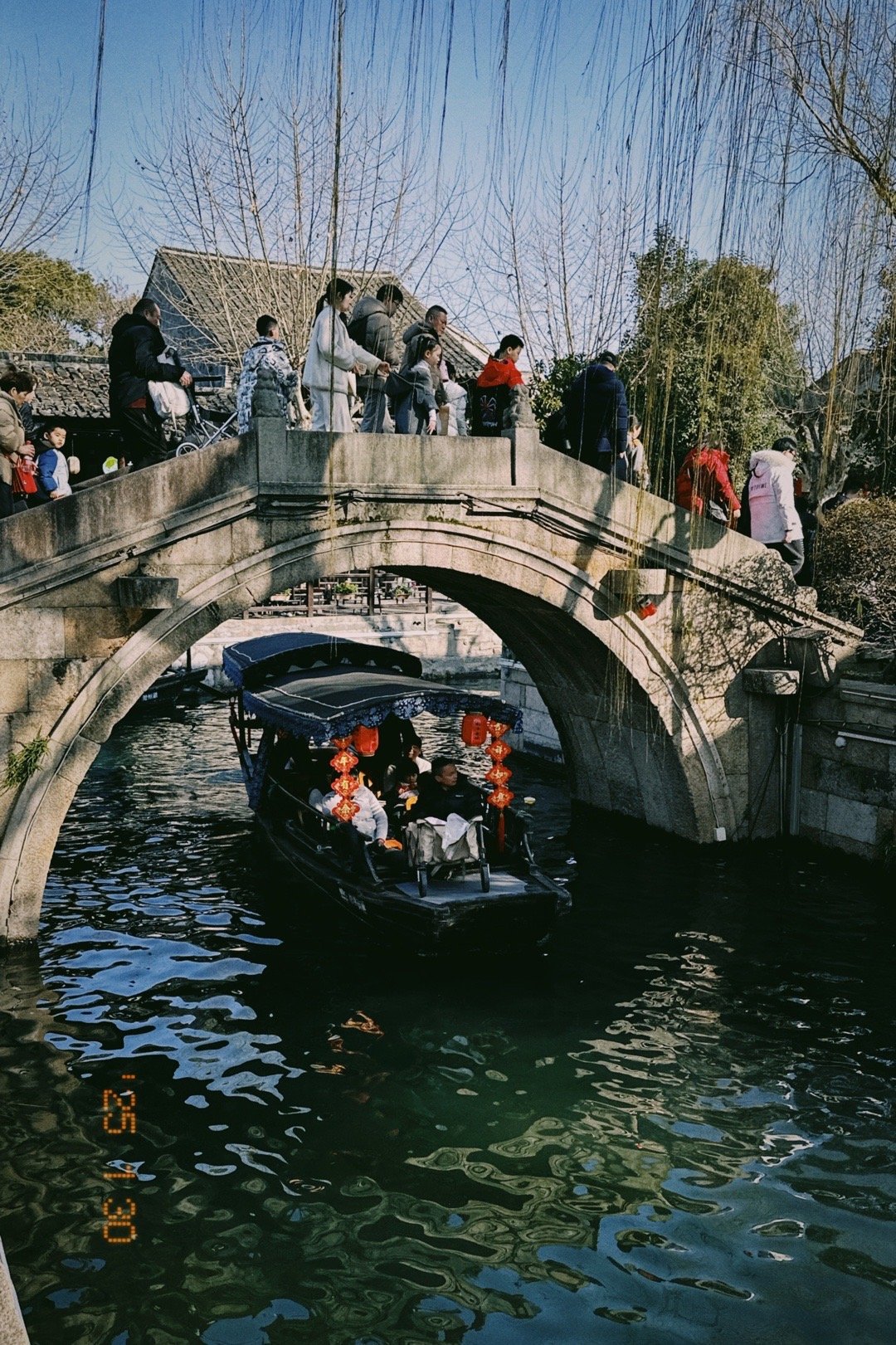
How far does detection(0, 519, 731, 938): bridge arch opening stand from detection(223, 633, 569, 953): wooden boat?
3.66 feet

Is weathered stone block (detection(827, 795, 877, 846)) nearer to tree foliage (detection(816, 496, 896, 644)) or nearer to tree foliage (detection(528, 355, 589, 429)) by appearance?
tree foliage (detection(816, 496, 896, 644))

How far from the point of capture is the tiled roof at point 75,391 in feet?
67.1

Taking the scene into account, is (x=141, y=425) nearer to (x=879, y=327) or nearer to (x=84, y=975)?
(x=84, y=975)

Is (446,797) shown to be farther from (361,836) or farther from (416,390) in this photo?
(416,390)

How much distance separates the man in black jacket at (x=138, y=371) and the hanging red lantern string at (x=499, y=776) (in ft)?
11.8

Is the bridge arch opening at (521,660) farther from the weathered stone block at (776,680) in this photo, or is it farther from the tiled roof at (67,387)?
the tiled roof at (67,387)

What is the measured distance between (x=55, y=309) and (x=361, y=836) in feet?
77.3

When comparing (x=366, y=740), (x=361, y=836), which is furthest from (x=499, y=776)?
(x=361, y=836)

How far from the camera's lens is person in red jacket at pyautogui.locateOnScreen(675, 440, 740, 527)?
10648 mm

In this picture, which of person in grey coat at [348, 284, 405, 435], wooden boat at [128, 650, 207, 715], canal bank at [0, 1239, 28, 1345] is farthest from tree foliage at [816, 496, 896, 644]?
wooden boat at [128, 650, 207, 715]

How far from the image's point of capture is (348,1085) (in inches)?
277

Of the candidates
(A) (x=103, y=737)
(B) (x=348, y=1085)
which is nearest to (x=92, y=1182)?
(B) (x=348, y=1085)

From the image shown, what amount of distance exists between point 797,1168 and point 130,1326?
3456 millimetres

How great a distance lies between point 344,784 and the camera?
9008 millimetres
